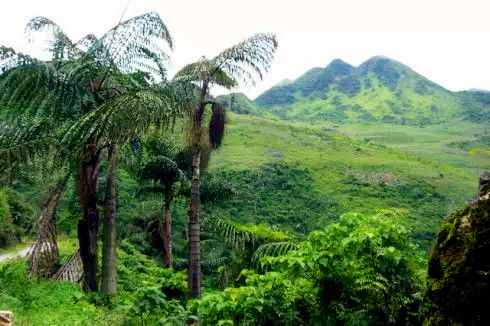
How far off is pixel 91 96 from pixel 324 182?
48564 mm

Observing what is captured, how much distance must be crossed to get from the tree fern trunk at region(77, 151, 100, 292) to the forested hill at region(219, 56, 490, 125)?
9589 cm

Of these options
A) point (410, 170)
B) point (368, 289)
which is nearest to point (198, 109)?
point (368, 289)

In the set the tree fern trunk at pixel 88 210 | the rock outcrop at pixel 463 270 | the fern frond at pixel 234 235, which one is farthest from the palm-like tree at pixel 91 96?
the rock outcrop at pixel 463 270

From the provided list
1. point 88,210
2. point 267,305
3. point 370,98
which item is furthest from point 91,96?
point 370,98

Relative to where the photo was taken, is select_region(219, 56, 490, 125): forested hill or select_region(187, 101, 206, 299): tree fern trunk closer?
select_region(187, 101, 206, 299): tree fern trunk

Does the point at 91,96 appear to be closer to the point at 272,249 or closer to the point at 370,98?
the point at 272,249

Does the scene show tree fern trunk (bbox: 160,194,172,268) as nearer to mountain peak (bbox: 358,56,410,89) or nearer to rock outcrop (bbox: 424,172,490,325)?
rock outcrop (bbox: 424,172,490,325)

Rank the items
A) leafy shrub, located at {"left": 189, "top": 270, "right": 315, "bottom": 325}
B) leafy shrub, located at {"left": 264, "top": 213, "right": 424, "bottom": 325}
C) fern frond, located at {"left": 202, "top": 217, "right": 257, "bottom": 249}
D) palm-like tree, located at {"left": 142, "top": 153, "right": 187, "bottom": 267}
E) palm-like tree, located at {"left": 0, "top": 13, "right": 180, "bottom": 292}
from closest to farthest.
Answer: leafy shrub, located at {"left": 264, "top": 213, "right": 424, "bottom": 325} → leafy shrub, located at {"left": 189, "top": 270, "right": 315, "bottom": 325} → palm-like tree, located at {"left": 0, "top": 13, "right": 180, "bottom": 292} → fern frond, located at {"left": 202, "top": 217, "right": 257, "bottom": 249} → palm-like tree, located at {"left": 142, "top": 153, "right": 187, "bottom": 267}

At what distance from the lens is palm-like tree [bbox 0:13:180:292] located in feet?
24.5

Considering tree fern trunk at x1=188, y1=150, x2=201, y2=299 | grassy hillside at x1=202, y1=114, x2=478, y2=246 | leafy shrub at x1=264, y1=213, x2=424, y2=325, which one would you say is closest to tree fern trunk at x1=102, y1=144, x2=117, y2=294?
tree fern trunk at x1=188, y1=150, x2=201, y2=299

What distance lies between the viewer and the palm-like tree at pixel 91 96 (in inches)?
294

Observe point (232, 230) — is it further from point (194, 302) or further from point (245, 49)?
point (194, 302)

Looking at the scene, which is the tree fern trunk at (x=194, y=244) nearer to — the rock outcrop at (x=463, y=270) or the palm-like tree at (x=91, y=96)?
the palm-like tree at (x=91, y=96)

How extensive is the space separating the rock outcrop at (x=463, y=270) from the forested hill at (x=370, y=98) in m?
101
